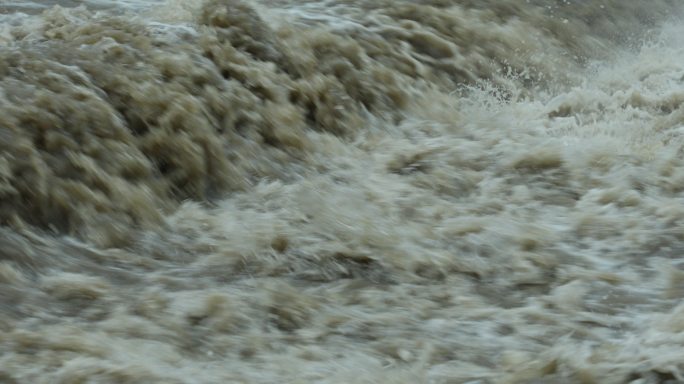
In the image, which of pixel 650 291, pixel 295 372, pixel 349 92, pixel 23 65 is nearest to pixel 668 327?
pixel 650 291

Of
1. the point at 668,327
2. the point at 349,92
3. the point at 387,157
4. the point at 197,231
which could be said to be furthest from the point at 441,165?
the point at 668,327

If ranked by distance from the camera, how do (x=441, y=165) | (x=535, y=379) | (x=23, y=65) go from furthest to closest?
(x=441, y=165) → (x=23, y=65) → (x=535, y=379)

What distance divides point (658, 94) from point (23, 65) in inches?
162

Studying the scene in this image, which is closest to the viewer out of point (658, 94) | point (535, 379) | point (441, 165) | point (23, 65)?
point (535, 379)

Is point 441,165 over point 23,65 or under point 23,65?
under

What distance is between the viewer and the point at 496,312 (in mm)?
3914

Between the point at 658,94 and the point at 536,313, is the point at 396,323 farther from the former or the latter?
the point at 658,94

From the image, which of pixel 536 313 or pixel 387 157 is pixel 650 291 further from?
pixel 387 157

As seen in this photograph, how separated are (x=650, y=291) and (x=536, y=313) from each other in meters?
0.55

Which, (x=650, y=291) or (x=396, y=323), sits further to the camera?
(x=650, y=291)

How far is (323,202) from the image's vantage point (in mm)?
4871

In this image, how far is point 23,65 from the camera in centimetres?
502

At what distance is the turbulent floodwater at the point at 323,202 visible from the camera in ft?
11.6

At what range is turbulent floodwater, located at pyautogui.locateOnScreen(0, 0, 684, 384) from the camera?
3539 mm
